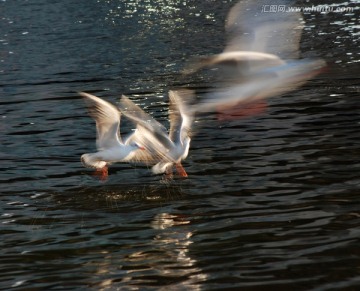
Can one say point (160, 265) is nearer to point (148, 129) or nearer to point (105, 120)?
point (148, 129)

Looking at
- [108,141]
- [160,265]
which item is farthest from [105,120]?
[160,265]

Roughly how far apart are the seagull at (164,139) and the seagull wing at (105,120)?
0.22m

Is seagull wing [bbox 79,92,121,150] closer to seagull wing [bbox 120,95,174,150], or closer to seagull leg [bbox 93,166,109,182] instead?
seagull wing [bbox 120,95,174,150]

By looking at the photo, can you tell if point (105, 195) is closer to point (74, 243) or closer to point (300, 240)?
point (74, 243)

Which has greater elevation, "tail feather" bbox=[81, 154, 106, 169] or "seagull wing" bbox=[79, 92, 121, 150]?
"seagull wing" bbox=[79, 92, 121, 150]

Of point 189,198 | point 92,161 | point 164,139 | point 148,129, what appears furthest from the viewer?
point 92,161

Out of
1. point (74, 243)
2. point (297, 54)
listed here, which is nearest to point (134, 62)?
point (297, 54)

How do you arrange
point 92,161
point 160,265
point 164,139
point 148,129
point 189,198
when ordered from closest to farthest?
1. point 160,265
2. point 189,198
3. point 148,129
4. point 164,139
5. point 92,161

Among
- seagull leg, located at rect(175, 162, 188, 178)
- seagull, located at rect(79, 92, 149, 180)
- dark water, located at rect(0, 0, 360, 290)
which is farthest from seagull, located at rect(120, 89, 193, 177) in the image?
dark water, located at rect(0, 0, 360, 290)

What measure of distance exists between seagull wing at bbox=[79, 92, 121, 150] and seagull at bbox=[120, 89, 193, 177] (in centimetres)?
22

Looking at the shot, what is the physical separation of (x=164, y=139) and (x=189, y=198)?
1083mm

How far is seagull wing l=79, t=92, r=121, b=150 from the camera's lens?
14.3 metres

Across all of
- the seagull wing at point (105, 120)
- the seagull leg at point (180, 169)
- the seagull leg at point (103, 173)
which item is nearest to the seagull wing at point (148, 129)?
the seagull wing at point (105, 120)

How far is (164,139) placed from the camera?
1470 cm
